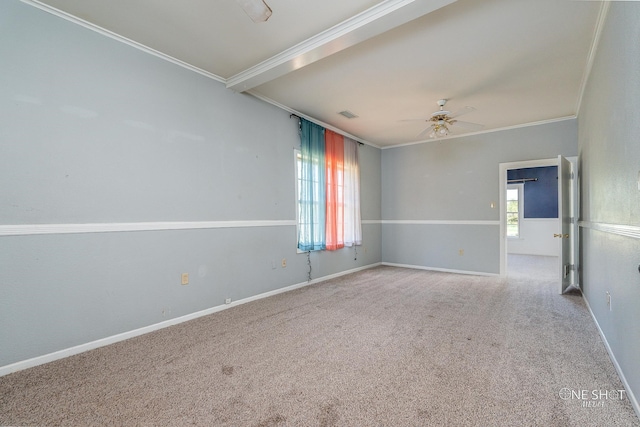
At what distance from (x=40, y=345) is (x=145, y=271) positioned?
2.79 ft

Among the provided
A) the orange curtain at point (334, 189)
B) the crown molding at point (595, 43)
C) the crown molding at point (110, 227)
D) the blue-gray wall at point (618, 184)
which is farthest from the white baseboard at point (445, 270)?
the crown molding at point (110, 227)

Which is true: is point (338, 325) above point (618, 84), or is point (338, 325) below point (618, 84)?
below

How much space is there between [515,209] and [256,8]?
9.55 meters

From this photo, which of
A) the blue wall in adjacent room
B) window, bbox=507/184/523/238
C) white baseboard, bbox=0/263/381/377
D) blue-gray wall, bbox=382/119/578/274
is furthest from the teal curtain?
window, bbox=507/184/523/238

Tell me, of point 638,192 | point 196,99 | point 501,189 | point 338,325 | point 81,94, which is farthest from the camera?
point 501,189

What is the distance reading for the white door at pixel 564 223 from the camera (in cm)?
396

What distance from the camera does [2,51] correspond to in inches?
81.5

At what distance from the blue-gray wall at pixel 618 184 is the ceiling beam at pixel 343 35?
1.15 m

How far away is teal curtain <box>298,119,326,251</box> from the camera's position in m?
4.47

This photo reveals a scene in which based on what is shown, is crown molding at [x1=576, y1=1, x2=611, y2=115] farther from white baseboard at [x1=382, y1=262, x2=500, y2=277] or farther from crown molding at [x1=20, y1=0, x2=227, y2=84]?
crown molding at [x1=20, y1=0, x2=227, y2=84]

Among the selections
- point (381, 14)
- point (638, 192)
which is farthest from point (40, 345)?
point (638, 192)

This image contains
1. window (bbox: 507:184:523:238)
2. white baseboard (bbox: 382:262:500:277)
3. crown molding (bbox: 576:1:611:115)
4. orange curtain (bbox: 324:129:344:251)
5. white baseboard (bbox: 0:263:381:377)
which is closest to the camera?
white baseboard (bbox: 0:263:381:377)

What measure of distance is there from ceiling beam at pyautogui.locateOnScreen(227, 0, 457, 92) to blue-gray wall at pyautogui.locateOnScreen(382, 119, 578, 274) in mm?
3950

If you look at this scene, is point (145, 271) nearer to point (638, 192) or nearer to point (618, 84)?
point (638, 192)
